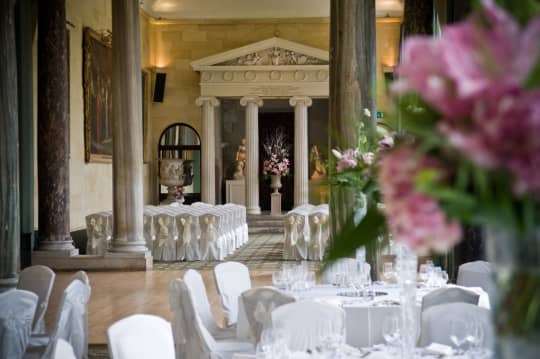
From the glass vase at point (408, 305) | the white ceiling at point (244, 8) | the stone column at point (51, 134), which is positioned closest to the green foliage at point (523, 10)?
the glass vase at point (408, 305)

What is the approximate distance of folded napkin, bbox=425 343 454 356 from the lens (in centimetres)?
402

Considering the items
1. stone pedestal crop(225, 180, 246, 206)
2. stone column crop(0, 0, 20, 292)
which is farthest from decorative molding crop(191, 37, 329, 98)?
stone column crop(0, 0, 20, 292)

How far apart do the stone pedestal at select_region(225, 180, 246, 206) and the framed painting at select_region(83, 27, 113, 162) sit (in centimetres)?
590

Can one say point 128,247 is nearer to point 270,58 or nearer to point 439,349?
point 439,349

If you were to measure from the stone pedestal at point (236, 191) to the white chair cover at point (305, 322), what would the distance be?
1955 centimetres

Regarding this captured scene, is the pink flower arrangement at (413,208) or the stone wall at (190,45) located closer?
the pink flower arrangement at (413,208)

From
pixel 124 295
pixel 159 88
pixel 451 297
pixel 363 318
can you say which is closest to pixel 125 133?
pixel 124 295

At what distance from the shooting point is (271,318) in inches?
179

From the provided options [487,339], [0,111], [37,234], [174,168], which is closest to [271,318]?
[487,339]

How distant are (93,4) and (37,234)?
612 centimetres

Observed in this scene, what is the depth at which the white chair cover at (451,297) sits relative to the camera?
5.12m

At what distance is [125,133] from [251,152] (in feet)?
34.8

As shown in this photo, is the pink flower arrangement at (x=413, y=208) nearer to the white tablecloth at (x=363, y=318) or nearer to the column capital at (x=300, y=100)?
the white tablecloth at (x=363, y=318)

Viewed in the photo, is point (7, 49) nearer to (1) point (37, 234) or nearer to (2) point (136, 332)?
(2) point (136, 332)
